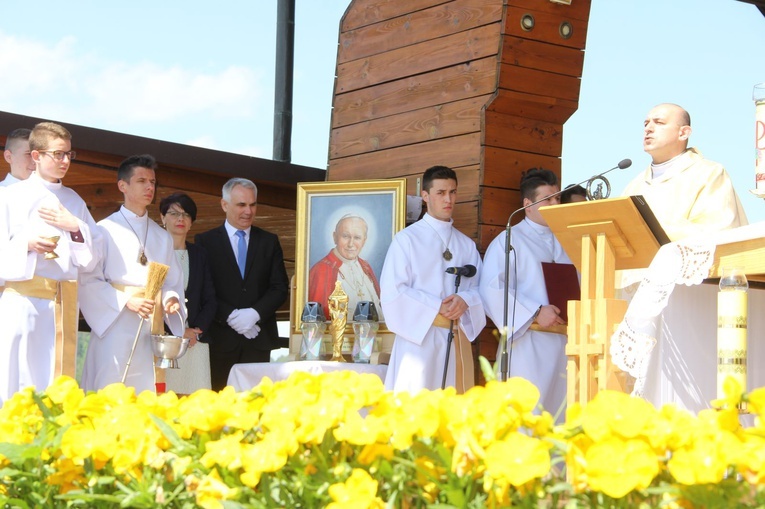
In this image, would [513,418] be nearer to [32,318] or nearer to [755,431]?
[755,431]

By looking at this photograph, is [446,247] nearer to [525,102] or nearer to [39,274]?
[525,102]

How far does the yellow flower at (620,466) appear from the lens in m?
1.40

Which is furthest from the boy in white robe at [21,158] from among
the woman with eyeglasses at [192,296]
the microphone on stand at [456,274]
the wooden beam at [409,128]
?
the wooden beam at [409,128]

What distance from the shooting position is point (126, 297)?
618 centimetres

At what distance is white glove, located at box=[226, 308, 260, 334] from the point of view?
739 cm

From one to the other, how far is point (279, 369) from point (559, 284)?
5.85ft

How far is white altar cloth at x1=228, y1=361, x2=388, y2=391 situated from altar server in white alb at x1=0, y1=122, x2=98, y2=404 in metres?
1.34

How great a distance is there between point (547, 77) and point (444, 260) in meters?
1.58

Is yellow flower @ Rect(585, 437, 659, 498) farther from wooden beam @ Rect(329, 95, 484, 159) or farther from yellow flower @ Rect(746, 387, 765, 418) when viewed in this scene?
wooden beam @ Rect(329, 95, 484, 159)

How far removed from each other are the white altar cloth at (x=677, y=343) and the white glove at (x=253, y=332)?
12.5ft

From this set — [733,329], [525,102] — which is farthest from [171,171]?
[733,329]

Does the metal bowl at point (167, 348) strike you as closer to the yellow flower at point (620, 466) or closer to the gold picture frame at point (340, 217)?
the gold picture frame at point (340, 217)

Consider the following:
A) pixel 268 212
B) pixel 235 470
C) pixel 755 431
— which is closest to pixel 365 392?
pixel 235 470

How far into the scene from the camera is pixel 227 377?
7508 millimetres
